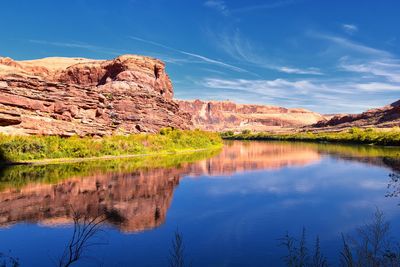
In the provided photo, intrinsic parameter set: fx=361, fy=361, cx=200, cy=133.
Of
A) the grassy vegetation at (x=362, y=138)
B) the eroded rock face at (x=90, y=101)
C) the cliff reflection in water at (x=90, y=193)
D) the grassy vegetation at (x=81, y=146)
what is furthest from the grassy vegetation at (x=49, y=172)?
the grassy vegetation at (x=362, y=138)

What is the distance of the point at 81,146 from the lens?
39.8m

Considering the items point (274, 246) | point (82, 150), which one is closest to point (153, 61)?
point (82, 150)

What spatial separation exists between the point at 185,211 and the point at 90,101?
3785cm

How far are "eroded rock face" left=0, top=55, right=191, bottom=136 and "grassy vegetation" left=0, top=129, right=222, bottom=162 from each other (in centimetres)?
299

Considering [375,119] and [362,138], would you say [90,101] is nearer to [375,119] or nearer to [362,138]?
[362,138]

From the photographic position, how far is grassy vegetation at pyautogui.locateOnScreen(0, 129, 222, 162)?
110 feet

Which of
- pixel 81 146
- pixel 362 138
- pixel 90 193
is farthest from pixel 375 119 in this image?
pixel 90 193

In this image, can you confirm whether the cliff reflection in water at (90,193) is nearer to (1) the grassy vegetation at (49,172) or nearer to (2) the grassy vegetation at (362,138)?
(1) the grassy vegetation at (49,172)

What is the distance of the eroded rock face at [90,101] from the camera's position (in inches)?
1609

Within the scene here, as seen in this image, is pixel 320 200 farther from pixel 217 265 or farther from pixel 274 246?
pixel 217 265

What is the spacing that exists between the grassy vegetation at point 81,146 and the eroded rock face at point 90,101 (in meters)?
2.99

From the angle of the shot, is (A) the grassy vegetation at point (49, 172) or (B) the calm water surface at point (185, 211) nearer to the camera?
(B) the calm water surface at point (185, 211)

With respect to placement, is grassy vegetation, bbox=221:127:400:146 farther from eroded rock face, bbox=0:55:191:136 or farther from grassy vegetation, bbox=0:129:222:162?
eroded rock face, bbox=0:55:191:136

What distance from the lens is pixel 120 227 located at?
1414 cm
